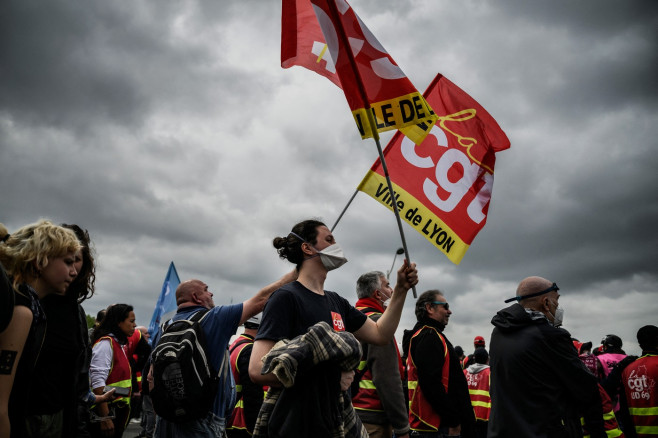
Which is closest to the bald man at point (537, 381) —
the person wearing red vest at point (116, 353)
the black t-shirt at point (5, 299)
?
the black t-shirt at point (5, 299)

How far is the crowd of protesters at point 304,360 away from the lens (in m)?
2.78

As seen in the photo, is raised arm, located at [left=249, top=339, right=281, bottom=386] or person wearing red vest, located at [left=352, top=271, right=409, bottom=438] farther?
person wearing red vest, located at [left=352, top=271, right=409, bottom=438]

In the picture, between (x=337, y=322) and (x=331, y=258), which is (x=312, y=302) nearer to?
(x=337, y=322)

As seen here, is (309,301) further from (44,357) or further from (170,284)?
(170,284)

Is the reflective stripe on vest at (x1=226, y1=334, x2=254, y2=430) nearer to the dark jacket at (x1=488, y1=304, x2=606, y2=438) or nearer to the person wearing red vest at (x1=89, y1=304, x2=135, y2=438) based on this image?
the person wearing red vest at (x1=89, y1=304, x2=135, y2=438)

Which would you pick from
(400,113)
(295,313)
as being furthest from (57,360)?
(400,113)

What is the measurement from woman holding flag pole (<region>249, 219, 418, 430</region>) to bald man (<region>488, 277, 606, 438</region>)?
1.41 m

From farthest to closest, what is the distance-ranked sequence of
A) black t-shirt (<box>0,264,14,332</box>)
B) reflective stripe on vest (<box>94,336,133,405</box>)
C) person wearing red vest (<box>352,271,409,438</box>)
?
reflective stripe on vest (<box>94,336,133,405</box>)
person wearing red vest (<box>352,271,409,438</box>)
black t-shirt (<box>0,264,14,332</box>)

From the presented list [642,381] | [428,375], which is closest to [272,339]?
[428,375]

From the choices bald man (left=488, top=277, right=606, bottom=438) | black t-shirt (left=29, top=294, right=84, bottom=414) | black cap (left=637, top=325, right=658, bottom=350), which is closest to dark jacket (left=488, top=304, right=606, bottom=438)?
bald man (left=488, top=277, right=606, bottom=438)

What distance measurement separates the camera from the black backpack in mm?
3812

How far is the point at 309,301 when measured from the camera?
Result: 3271mm

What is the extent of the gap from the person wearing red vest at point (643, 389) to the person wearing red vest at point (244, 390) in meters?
5.01

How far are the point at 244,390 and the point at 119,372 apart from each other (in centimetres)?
233
